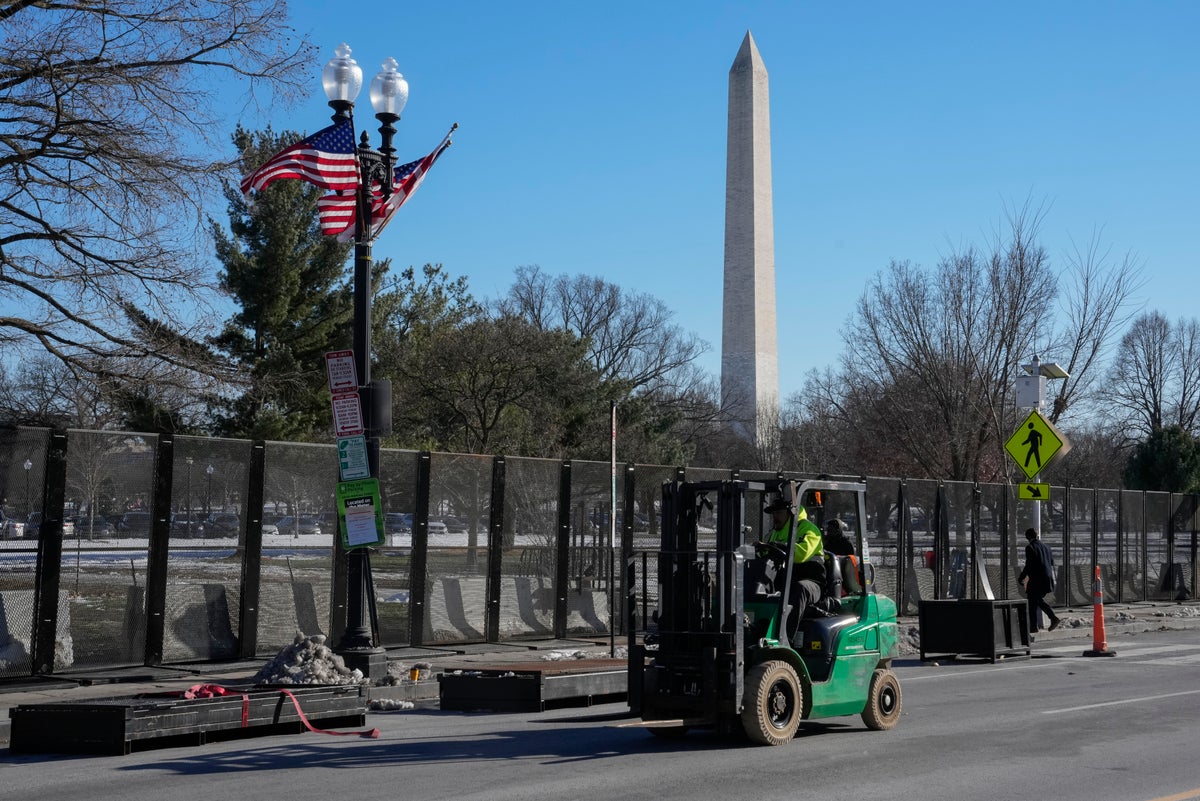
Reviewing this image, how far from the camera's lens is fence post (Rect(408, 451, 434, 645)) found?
16.8 meters

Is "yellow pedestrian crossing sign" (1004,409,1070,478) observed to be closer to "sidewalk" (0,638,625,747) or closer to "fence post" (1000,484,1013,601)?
"fence post" (1000,484,1013,601)

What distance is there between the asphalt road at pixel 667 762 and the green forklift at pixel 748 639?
308 mm

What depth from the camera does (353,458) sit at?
13.8 meters

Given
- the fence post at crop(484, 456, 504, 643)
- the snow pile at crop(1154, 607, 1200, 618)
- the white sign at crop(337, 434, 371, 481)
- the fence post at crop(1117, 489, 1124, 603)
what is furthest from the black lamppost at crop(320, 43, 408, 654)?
the fence post at crop(1117, 489, 1124, 603)

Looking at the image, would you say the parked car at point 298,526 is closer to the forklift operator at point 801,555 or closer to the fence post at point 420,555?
the fence post at point 420,555

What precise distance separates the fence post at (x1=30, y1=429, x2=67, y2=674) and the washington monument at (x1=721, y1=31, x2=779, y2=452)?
36.7 metres

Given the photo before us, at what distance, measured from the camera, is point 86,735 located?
991 cm

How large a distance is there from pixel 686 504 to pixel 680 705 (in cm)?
170

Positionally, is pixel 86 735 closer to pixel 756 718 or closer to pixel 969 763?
pixel 756 718

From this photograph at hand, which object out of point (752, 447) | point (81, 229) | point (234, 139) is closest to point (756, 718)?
point (81, 229)

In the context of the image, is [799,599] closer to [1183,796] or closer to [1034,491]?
[1183,796]

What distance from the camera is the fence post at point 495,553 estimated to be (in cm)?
1762

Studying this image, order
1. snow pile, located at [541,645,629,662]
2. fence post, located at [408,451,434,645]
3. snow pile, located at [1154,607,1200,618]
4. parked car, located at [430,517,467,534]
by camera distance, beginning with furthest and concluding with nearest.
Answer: snow pile, located at [1154,607,1200,618]
parked car, located at [430,517,467,534]
fence post, located at [408,451,434,645]
snow pile, located at [541,645,629,662]

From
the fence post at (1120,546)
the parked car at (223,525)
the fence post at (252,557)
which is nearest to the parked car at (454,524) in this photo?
the fence post at (252,557)
